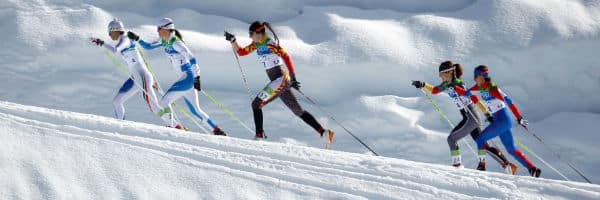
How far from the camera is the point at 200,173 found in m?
6.47

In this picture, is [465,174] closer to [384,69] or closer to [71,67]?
[384,69]

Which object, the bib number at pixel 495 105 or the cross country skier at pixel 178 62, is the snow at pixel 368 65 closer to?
the bib number at pixel 495 105

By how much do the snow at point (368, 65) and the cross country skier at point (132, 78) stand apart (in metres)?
2.28

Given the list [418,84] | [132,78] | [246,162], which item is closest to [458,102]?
[418,84]

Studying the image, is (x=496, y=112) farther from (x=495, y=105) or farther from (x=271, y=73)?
(x=271, y=73)

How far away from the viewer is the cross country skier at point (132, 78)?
903 cm

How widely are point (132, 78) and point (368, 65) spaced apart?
14.5ft

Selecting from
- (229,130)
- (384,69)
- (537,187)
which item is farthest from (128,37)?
(537,187)

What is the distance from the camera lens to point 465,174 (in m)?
6.83

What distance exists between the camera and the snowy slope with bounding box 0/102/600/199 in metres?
6.14

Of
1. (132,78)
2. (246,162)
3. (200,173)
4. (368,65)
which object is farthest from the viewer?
(368,65)

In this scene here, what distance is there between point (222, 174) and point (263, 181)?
15.7 inches

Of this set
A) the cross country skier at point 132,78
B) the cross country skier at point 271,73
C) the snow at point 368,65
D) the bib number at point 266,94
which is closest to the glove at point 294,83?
the cross country skier at point 271,73

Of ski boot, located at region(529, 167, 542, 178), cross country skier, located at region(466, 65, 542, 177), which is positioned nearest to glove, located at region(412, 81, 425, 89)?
cross country skier, located at region(466, 65, 542, 177)
